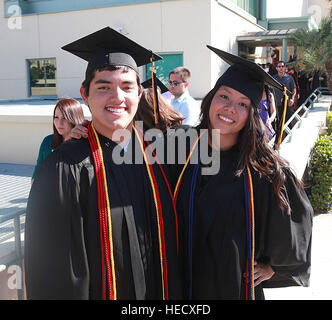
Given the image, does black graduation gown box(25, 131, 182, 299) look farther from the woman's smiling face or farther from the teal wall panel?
the teal wall panel

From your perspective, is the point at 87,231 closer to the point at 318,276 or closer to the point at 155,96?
the point at 155,96

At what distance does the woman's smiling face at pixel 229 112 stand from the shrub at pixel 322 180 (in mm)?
4368

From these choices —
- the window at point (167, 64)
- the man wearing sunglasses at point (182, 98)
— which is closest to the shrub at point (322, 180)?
the man wearing sunglasses at point (182, 98)

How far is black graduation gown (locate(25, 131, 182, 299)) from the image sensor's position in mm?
1567

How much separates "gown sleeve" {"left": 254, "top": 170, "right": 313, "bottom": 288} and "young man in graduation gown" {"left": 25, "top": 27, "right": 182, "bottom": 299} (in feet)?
1.47

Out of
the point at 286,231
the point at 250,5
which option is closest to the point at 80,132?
the point at 286,231

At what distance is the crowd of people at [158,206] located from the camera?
1.59 meters

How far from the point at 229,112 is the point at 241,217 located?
539 millimetres

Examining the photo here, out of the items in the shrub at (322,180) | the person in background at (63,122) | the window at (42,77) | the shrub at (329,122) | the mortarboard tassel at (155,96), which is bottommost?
the shrub at (322,180)

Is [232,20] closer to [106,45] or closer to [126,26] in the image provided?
[126,26]

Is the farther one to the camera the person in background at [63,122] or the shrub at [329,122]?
the shrub at [329,122]

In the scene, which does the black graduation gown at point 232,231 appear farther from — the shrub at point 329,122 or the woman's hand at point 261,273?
the shrub at point 329,122

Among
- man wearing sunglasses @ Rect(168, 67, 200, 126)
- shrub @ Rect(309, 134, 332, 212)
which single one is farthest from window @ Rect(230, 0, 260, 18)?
man wearing sunglasses @ Rect(168, 67, 200, 126)
